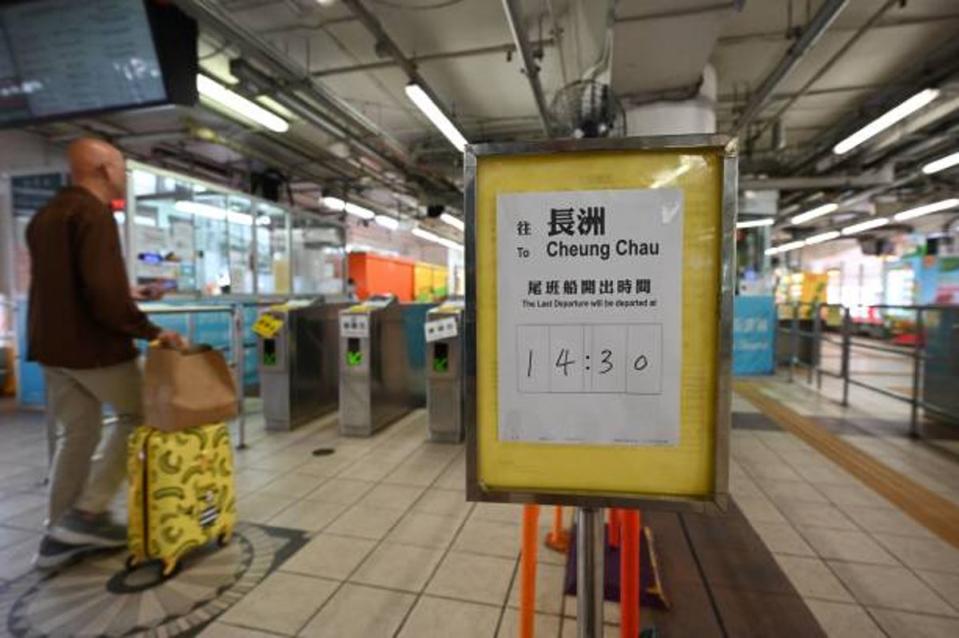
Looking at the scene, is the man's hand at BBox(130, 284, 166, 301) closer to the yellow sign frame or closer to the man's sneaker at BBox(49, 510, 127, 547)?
the man's sneaker at BBox(49, 510, 127, 547)

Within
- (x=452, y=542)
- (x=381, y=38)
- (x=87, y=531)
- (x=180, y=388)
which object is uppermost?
(x=381, y=38)

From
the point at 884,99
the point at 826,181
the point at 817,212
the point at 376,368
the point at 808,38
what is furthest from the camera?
the point at 817,212

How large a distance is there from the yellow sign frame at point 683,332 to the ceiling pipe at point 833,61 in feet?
15.1

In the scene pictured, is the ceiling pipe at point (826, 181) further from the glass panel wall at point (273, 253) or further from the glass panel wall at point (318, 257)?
the glass panel wall at point (273, 253)

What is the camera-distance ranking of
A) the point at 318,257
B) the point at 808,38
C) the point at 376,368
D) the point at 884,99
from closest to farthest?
the point at 808,38
the point at 376,368
the point at 884,99
the point at 318,257

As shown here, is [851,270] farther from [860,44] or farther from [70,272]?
[70,272]

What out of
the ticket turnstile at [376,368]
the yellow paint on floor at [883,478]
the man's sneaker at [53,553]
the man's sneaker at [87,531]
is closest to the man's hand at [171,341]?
the man's sneaker at [87,531]

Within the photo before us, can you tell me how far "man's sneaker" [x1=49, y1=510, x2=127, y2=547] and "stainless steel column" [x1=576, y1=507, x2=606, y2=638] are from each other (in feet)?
7.03

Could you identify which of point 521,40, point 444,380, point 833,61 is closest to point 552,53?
Answer: point 521,40

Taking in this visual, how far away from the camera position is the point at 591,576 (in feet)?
3.38

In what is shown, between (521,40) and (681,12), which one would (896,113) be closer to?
(681,12)

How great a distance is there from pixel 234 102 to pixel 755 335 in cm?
683

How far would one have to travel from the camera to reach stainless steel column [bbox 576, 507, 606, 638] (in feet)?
3.35

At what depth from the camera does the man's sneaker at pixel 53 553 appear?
204 cm
